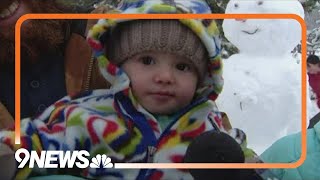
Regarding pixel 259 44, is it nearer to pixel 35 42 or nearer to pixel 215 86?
pixel 215 86

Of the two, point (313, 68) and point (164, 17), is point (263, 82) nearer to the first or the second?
point (313, 68)

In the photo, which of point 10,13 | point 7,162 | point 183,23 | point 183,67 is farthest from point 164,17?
point 7,162

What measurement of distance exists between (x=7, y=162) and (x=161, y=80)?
2.10 ft

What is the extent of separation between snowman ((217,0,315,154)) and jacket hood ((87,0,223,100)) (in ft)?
0.14

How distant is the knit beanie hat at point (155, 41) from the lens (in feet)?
8.02

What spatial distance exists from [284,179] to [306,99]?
1.06 feet

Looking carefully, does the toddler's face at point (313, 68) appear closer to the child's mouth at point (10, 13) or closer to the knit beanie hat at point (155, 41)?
the knit beanie hat at point (155, 41)

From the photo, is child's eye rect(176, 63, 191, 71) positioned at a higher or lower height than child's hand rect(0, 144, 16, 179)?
higher

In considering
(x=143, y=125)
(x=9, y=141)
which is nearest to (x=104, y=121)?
(x=143, y=125)

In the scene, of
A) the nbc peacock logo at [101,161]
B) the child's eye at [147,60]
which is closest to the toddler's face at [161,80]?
the child's eye at [147,60]

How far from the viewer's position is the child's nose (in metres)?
2.46

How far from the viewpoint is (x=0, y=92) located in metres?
2.46

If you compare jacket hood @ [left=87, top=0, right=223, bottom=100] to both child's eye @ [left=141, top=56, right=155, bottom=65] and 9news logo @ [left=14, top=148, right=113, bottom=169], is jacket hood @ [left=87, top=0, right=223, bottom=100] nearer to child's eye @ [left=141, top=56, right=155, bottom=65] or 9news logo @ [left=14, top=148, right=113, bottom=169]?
child's eye @ [left=141, top=56, right=155, bottom=65]

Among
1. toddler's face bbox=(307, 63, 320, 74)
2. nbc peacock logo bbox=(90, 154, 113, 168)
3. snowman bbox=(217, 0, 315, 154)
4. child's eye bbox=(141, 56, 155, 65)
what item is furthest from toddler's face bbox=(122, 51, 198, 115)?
toddler's face bbox=(307, 63, 320, 74)
